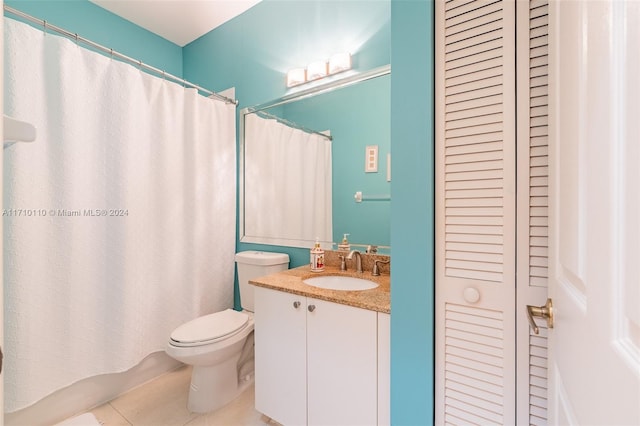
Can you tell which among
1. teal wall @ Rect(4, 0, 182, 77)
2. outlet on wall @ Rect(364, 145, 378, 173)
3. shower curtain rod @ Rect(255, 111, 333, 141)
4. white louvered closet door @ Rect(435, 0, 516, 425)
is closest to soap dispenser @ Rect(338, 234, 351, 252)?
outlet on wall @ Rect(364, 145, 378, 173)

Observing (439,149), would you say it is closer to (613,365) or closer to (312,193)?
(613,365)

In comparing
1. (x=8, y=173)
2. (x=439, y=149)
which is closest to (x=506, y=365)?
(x=439, y=149)

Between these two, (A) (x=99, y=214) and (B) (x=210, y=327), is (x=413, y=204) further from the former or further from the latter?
(A) (x=99, y=214)

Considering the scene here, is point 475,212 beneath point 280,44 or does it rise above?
beneath

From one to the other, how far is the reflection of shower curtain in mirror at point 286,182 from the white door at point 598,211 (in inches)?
53.6

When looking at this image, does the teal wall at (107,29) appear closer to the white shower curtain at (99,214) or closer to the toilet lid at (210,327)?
the white shower curtain at (99,214)

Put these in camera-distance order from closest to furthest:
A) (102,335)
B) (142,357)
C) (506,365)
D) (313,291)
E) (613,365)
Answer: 1. (613,365)
2. (506,365)
3. (313,291)
4. (102,335)
5. (142,357)

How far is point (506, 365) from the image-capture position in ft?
2.83

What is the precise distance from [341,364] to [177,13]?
9.12 ft

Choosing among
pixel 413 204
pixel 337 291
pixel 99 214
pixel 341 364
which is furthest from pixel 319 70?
pixel 341 364

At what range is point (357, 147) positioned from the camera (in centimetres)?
173

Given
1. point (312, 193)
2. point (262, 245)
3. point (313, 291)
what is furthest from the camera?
point (262, 245)

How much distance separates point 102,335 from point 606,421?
7.11 feet

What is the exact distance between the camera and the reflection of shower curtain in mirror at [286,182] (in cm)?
191
